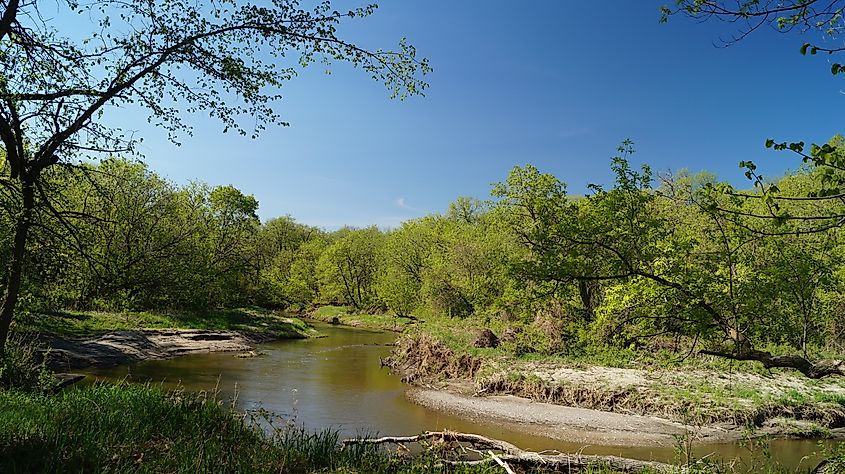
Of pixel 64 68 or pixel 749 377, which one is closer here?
pixel 64 68

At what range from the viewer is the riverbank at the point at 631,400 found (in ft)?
50.7

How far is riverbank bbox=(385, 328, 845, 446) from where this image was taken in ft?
50.7

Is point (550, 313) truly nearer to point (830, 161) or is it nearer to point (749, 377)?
point (749, 377)

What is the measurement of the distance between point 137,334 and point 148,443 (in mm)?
21844

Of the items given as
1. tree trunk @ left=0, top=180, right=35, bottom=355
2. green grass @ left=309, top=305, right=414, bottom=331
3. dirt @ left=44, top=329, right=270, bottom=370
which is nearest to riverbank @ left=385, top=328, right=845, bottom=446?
dirt @ left=44, top=329, right=270, bottom=370

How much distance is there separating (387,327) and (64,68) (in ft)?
140

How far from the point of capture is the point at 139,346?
2503 centimetres

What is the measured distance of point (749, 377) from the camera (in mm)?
19141

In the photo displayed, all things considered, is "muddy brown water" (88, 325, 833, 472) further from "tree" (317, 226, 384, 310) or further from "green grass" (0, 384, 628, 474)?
"tree" (317, 226, 384, 310)

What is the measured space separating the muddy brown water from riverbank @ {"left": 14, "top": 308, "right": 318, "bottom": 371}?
43.2 inches

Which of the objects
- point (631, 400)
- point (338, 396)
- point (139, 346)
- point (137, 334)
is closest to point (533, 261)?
point (631, 400)

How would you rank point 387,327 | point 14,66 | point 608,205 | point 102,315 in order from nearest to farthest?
point 14,66, point 608,205, point 102,315, point 387,327

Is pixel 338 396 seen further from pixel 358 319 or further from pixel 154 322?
pixel 358 319

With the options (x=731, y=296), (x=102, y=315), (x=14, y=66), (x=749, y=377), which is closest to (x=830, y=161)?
(x=731, y=296)
